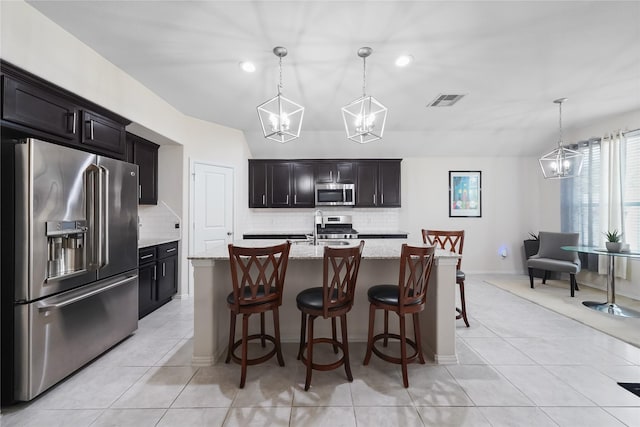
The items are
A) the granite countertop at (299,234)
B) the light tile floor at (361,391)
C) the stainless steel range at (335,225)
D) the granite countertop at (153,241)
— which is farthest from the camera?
the stainless steel range at (335,225)

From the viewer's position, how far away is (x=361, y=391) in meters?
1.94

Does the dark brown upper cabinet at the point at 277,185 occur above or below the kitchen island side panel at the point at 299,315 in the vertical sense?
above

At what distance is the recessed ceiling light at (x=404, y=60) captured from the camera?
258 centimetres

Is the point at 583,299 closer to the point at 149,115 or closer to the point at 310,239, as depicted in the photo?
the point at 310,239

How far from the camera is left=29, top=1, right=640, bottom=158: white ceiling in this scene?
202 cm

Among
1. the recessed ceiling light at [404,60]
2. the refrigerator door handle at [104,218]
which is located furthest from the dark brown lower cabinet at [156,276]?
the recessed ceiling light at [404,60]

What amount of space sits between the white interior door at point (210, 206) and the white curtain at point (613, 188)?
20.1 feet

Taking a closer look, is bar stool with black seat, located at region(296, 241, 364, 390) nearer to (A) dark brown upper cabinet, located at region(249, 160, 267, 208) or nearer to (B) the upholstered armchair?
(A) dark brown upper cabinet, located at region(249, 160, 267, 208)

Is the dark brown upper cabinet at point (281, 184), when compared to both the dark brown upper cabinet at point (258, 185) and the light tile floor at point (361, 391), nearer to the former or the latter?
the dark brown upper cabinet at point (258, 185)

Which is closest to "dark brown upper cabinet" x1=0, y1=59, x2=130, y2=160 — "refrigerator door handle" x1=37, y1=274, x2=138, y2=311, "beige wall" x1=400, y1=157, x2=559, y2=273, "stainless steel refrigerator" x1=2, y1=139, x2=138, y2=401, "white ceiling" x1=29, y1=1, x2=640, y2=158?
"stainless steel refrigerator" x1=2, y1=139, x2=138, y2=401

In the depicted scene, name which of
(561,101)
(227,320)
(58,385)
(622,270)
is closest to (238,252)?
(227,320)

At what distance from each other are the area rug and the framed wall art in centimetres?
144

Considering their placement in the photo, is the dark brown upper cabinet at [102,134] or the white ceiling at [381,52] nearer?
the white ceiling at [381,52]

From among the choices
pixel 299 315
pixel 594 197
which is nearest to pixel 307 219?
pixel 299 315
